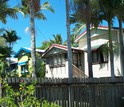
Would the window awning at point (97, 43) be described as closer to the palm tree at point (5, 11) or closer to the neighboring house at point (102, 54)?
the neighboring house at point (102, 54)

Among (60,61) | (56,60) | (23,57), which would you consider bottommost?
(60,61)

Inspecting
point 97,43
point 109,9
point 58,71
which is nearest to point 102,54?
point 97,43

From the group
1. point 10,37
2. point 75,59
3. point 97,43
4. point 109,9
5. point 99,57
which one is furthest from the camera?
point 10,37

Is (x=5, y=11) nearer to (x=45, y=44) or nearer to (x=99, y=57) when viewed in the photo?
(x=99, y=57)

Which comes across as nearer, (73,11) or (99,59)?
(73,11)

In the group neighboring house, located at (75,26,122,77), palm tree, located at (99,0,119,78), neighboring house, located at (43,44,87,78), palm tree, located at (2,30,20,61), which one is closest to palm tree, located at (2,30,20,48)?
palm tree, located at (2,30,20,61)

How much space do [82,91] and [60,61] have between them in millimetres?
18660

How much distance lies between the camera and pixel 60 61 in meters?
33.4

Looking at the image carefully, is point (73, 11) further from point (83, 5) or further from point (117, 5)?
point (117, 5)

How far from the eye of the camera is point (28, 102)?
7625mm

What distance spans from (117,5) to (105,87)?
383 inches

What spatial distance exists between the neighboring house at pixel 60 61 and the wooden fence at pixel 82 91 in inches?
552

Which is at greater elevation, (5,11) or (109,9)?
(5,11)

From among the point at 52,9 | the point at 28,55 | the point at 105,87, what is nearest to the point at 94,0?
the point at 52,9
